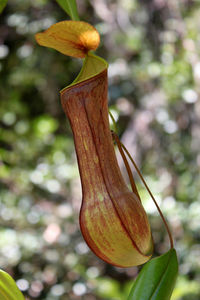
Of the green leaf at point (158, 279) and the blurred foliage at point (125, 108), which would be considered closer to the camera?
the green leaf at point (158, 279)

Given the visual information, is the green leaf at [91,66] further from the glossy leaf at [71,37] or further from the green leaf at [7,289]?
the green leaf at [7,289]

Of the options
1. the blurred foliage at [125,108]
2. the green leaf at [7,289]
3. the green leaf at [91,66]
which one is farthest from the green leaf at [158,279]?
the blurred foliage at [125,108]

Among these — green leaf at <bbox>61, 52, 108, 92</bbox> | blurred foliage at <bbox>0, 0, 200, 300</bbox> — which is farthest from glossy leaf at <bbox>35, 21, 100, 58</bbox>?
blurred foliage at <bbox>0, 0, 200, 300</bbox>

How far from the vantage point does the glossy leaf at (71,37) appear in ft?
1.53

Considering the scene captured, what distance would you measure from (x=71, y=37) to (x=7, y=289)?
350 mm

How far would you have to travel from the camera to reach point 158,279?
0.49 metres

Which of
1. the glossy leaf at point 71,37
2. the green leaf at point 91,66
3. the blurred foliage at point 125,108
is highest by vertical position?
the glossy leaf at point 71,37

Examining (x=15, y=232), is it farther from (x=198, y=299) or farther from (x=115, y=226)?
(x=115, y=226)

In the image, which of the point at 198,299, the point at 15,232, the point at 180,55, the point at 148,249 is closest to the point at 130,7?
the point at 180,55

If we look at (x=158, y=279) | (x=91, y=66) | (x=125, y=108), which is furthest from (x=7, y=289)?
(x=125, y=108)

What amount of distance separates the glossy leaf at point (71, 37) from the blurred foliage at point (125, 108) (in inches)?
53.5

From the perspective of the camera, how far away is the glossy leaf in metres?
0.46

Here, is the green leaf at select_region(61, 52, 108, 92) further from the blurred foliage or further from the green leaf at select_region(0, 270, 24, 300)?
the blurred foliage

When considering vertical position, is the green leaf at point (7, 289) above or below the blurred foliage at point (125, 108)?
above
